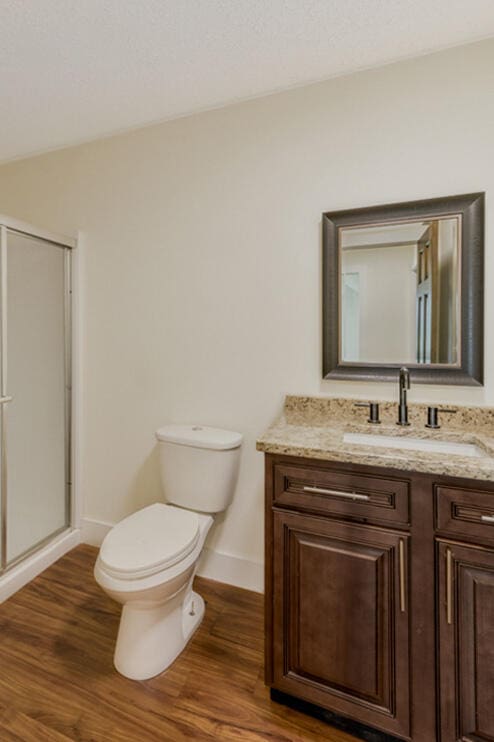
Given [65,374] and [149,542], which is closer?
[149,542]

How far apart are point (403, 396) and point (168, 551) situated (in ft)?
3.40

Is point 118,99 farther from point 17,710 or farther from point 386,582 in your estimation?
point 17,710

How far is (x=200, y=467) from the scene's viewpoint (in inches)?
65.5

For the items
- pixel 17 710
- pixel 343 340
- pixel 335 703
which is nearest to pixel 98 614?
pixel 17 710

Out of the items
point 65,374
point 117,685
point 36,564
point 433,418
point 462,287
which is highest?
point 462,287

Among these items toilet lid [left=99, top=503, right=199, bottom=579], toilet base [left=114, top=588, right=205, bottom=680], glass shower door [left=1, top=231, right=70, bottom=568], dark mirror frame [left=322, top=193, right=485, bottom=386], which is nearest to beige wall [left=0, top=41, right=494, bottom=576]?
dark mirror frame [left=322, top=193, right=485, bottom=386]

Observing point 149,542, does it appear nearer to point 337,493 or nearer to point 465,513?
point 337,493

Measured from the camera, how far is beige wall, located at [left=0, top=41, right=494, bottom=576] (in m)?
1.47

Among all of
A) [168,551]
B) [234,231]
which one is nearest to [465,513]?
[168,551]

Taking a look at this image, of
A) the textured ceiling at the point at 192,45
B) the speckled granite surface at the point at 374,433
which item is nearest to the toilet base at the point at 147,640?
the speckled granite surface at the point at 374,433

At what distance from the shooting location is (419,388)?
1499 millimetres

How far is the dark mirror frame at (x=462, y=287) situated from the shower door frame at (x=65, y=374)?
1.45 metres

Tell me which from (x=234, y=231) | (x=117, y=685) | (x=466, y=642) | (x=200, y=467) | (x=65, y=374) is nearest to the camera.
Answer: (x=466, y=642)

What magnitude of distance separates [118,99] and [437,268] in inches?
64.9
